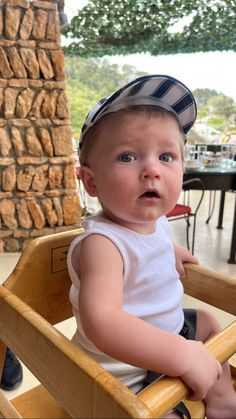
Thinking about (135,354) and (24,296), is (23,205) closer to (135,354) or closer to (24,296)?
(24,296)

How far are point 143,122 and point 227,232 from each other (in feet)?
10.7

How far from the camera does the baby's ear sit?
0.71 m

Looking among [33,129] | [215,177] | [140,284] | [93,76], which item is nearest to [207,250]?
[215,177]

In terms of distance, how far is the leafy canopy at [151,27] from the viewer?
480cm

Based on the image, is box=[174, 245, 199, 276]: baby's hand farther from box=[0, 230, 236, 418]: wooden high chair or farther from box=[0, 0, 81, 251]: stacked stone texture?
box=[0, 0, 81, 251]: stacked stone texture

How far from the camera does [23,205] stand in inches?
117

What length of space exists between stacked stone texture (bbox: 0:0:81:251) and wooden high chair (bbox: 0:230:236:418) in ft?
6.95

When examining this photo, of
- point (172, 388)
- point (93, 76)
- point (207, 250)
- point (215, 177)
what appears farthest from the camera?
point (93, 76)

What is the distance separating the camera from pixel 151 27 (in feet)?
17.0

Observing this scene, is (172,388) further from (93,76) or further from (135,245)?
(93,76)

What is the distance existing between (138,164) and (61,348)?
0.33m

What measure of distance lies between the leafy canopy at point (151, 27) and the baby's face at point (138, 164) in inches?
184

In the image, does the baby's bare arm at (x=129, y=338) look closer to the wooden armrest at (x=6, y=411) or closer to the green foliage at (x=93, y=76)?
the wooden armrest at (x=6, y=411)

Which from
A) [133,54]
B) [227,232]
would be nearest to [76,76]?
[133,54]
